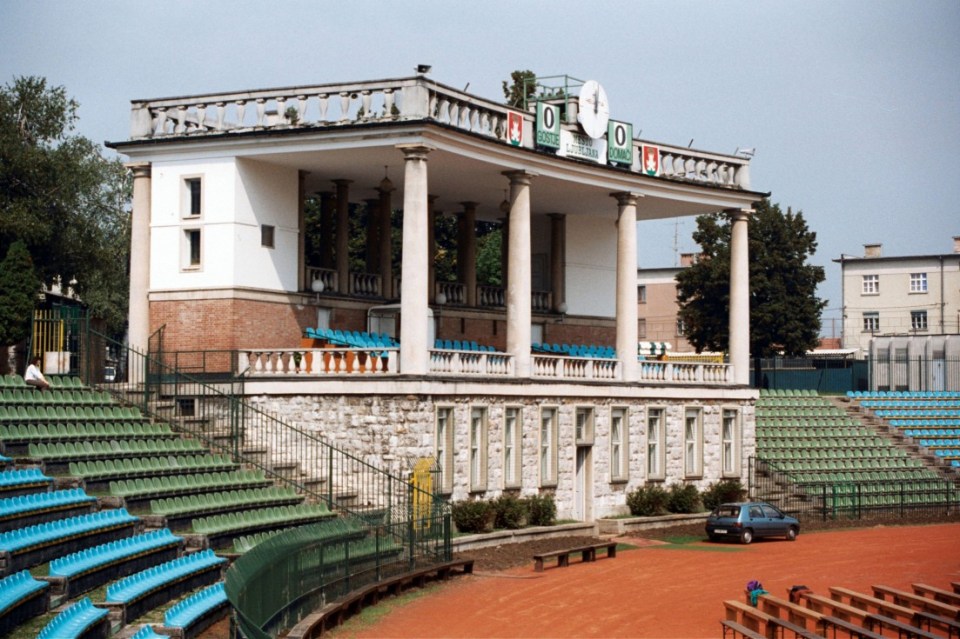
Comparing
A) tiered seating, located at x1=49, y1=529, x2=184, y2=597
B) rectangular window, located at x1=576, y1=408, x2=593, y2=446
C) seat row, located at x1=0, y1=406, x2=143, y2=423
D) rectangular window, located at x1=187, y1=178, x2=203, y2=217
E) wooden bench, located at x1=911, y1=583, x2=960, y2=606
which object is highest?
rectangular window, located at x1=187, y1=178, x2=203, y2=217

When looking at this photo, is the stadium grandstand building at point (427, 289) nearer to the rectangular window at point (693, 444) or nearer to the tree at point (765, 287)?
the rectangular window at point (693, 444)

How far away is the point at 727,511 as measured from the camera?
1610 inches

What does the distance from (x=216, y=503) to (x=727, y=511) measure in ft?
57.3

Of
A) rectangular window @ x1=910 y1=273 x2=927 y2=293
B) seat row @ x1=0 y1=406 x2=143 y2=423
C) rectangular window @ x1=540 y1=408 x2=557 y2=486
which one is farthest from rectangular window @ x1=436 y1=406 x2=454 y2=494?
rectangular window @ x1=910 y1=273 x2=927 y2=293

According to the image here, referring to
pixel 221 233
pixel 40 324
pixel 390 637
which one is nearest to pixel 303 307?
pixel 221 233

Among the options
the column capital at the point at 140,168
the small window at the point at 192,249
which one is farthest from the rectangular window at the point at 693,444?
the column capital at the point at 140,168

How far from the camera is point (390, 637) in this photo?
24.2m

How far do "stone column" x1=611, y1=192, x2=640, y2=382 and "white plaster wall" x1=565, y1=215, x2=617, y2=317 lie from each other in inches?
205

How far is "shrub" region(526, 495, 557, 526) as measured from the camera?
124 feet

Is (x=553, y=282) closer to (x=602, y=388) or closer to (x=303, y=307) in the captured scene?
(x=602, y=388)

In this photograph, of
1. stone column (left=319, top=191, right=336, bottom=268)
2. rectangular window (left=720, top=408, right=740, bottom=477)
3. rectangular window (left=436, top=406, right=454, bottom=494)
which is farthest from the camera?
rectangular window (left=720, top=408, right=740, bottom=477)

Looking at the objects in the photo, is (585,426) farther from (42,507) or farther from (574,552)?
(42,507)

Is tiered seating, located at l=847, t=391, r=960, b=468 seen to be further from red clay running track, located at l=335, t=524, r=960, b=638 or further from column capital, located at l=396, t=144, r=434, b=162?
column capital, located at l=396, t=144, r=434, b=162

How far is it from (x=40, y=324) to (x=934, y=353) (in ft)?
150
